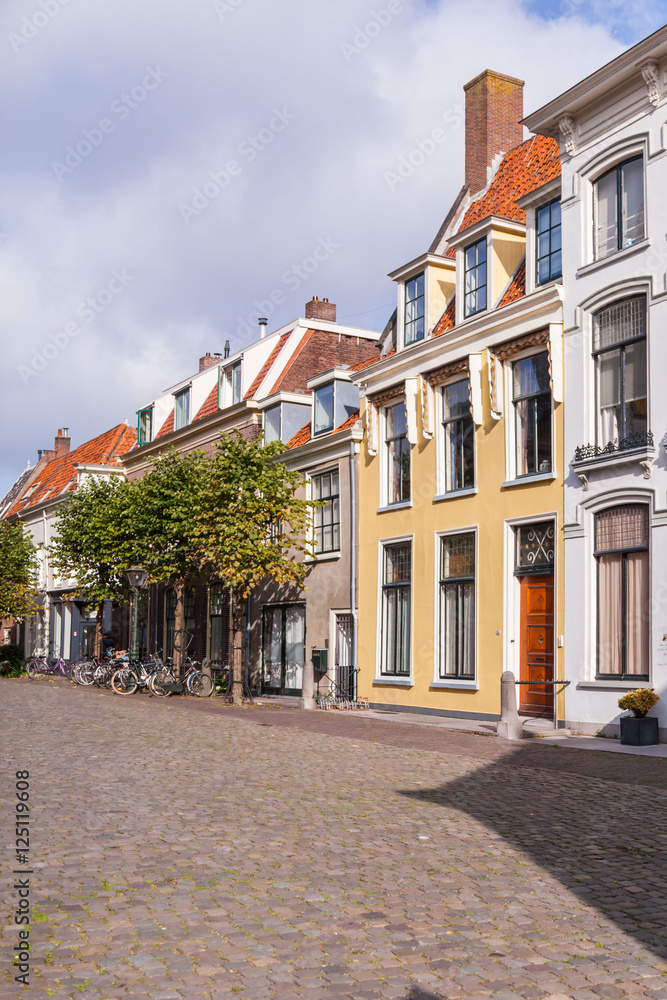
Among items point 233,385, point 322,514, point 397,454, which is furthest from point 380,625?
point 233,385

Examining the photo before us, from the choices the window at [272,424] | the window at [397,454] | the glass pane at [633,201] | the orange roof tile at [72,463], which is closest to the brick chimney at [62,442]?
Result: the orange roof tile at [72,463]

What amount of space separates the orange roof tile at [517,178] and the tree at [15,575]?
25898mm

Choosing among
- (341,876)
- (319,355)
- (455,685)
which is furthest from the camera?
(319,355)

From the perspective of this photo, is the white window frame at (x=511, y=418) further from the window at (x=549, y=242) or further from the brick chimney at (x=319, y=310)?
the brick chimney at (x=319, y=310)

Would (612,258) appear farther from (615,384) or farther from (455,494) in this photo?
(455,494)

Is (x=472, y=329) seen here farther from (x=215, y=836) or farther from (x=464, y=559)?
(x=215, y=836)

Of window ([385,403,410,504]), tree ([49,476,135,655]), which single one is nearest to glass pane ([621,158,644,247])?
window ([385,403,410,504])

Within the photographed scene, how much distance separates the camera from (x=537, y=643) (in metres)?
19.3

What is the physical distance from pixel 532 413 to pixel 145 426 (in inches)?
946

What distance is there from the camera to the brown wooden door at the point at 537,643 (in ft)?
62.2

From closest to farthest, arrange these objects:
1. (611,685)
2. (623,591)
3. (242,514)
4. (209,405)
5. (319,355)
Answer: (611,685), (623,591), (242,514), (319,355), (209,405)

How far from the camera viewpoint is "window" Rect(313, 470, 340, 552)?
2622cm

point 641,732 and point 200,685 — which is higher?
point 641,732

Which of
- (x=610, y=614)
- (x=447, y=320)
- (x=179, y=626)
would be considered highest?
(x=447, y=320)
